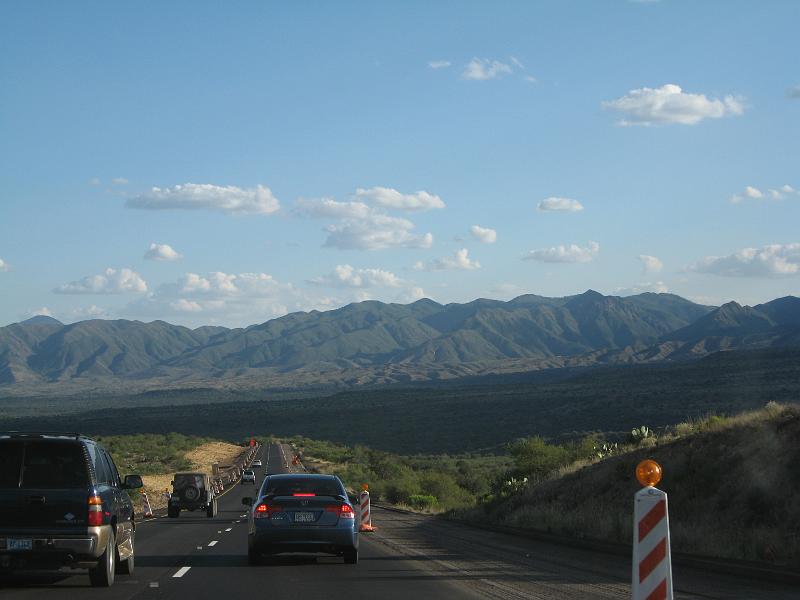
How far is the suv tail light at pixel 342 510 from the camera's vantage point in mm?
17719

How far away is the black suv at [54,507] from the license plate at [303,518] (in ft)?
11.7

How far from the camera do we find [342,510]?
58.4 ft

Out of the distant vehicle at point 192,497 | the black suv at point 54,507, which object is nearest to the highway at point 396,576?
the black suv at point 54,507

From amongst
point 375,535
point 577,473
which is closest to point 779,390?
point 577,473

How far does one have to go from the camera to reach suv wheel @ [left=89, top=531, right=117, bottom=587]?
14445mm

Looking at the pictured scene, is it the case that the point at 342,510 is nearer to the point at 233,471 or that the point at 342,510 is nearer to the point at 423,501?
the point at 423,501

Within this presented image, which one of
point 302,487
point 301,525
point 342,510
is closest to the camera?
point 301,525

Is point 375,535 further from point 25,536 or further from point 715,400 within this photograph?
point 715,400

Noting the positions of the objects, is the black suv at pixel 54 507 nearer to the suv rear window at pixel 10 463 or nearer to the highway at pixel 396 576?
the suv rear window at pixel 10 463

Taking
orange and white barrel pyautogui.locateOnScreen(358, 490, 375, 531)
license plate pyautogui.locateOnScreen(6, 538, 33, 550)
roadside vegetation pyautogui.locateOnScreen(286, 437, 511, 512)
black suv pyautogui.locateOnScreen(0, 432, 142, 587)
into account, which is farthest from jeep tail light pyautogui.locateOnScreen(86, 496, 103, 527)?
roadside vegetation pyautogui.locateOnScreen(286, 437, 511, 512)

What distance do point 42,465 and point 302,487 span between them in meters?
5.42

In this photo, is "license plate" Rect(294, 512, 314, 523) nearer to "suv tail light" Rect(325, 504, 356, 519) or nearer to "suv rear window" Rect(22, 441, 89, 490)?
"suv tail light" Rect(325, 504, 356, 519)

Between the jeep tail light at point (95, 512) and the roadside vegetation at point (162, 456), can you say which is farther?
the roadside vegetation at point (162, 456)

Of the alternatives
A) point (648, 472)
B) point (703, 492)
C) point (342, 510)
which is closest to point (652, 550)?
point (648, 472)
